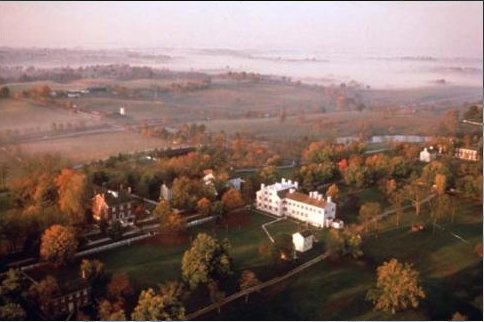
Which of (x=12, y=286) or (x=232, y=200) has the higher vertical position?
(x=232, y=200)

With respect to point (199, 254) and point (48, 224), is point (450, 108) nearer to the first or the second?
point (199, 254)

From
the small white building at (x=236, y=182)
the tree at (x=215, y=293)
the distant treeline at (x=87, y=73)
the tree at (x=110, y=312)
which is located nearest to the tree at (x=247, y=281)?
the tree at (x=215, y=293)

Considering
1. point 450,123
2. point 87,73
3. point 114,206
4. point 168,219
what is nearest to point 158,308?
point 168,219

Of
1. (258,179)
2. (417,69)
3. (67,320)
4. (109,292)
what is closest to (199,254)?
(109,292)

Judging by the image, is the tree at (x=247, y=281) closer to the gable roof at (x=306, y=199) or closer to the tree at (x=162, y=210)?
the tree at (x=162, y=210)

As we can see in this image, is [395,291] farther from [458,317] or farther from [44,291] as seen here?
[44,291]

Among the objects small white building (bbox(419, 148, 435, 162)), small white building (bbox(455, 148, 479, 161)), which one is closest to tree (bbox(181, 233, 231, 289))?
small white building (bbox(419, 148, 435, 162))
